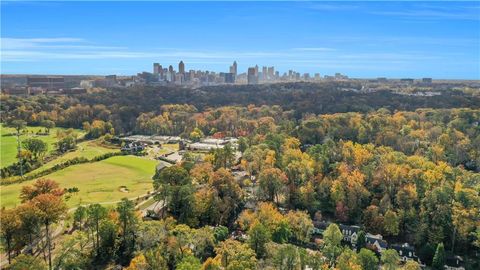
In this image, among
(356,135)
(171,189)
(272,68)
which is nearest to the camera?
(171,189)

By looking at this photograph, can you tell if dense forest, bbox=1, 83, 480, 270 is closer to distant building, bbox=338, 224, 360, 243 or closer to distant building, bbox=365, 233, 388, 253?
distant building, bbox=365, 233, 388, 253

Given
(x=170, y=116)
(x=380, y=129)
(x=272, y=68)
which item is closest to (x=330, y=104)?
(x=380, y=129)

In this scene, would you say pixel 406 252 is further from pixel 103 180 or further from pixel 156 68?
pixel 156 68

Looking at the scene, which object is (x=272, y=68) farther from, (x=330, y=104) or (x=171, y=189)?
(x=171, y=189)

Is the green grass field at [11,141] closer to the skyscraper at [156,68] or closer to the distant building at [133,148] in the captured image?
the distant building at [133,148]

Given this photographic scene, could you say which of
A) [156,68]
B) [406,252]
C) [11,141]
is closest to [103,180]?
[11,141]

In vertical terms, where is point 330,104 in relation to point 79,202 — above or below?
above
